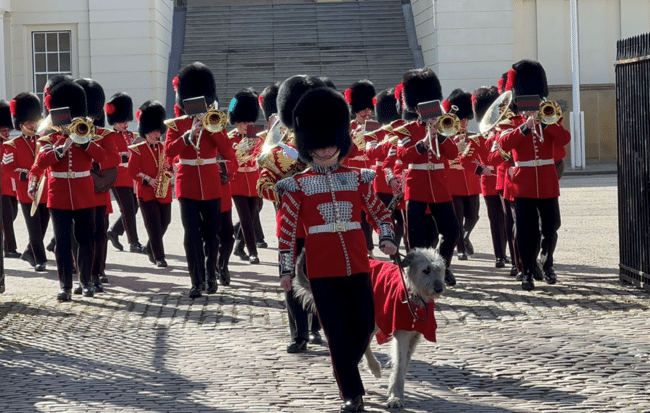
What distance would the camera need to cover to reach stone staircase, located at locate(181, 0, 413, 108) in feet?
84.5

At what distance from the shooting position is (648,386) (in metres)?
5.87

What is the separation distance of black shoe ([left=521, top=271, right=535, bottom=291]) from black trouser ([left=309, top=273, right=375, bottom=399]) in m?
3.70

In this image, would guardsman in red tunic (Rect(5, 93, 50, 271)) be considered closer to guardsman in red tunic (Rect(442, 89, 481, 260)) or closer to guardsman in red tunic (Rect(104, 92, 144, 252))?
guardsman in red tunic (Rect(104, 92, 144, 252))

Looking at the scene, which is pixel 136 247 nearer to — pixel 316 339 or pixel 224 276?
pixel 224 276

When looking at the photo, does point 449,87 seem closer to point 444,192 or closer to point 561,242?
point 561,242

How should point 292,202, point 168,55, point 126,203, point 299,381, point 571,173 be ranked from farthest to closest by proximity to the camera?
1. point 168,55
2. point 571,173
3. point 126,203
4. point 299,381
5. point 292,202

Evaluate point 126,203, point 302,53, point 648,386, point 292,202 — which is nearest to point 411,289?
point 292,202

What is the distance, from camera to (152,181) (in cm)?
1148

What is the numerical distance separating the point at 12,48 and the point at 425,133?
1981cm

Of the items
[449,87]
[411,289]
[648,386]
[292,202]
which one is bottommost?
[648,386]

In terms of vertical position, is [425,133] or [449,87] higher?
[449,87]

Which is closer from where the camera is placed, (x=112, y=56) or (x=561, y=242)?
(x=561, y=242)

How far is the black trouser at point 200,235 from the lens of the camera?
30.6 ft

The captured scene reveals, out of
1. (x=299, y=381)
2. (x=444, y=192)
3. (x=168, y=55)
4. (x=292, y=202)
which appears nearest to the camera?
(x=292, y=202)
